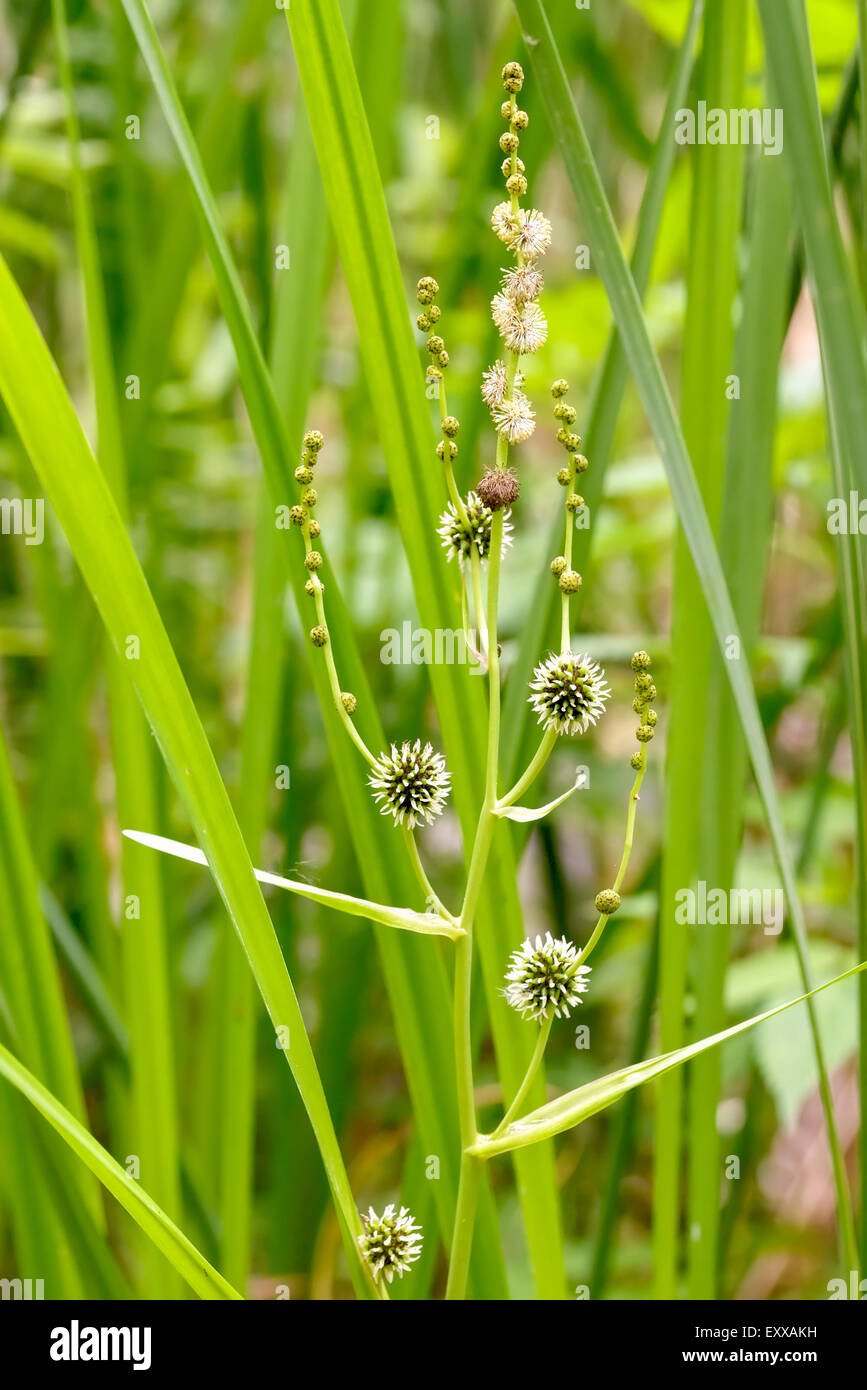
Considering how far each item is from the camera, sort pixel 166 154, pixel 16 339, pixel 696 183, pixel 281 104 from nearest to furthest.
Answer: pixel 16 339 → pixel 696 183 → pixel 166 154 → pixel 281 104

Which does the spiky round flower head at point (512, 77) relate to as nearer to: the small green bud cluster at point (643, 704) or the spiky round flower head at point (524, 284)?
the spiky round flower head at point (524, 284)

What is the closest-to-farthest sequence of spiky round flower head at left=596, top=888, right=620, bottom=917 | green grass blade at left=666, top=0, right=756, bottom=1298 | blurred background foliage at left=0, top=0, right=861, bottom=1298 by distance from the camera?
spiky round flower head at left=596, top=888, right=620, bottom=917 < green grass blade at left=666, top=0, right=756, bottom=1298 < blurred background foliage at left=0, top=0, right=861, bottom=1298

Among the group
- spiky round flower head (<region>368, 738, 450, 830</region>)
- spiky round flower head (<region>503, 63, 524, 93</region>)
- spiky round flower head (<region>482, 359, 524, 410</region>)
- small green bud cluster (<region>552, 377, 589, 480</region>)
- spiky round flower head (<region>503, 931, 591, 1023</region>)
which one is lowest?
spiky round flower head (<region>503, 931, 591, 1023</region>)

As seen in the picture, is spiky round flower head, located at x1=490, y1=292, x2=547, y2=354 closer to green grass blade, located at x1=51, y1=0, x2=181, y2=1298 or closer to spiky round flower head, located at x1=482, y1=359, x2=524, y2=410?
spiky round flower head, located at x1=482, y1=359, x2=524, y2=410

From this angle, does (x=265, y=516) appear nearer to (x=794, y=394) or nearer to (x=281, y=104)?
(x=794, y=394)

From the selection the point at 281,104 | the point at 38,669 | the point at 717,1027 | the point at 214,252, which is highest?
the point at 281,104

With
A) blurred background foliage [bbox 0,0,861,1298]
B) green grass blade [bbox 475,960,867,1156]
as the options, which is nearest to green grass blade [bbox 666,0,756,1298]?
blurred background foliage [bbox 0,0,861,1298]

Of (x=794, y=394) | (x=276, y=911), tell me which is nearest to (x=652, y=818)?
(x=794, y=394)

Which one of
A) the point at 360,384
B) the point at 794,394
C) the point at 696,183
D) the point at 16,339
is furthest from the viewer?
the point at 794,394
